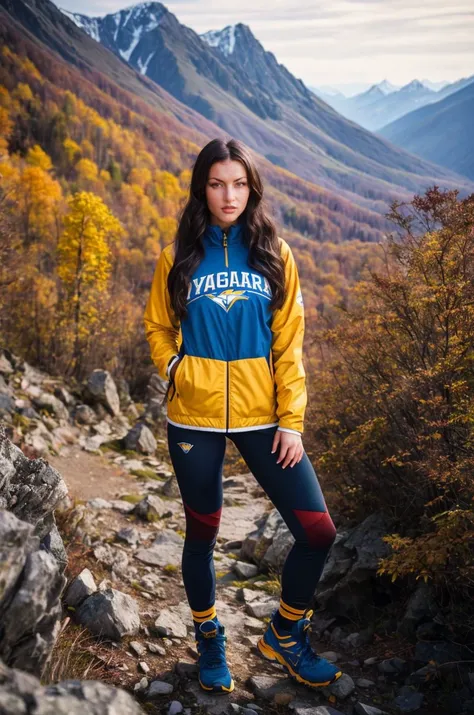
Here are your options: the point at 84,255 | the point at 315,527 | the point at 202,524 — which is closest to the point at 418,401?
the point at 315,527

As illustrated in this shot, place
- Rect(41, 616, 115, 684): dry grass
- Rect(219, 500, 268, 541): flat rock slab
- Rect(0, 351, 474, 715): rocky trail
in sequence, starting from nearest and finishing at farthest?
Rect(0, 351, 474, 715): rocky trail, Rect(41, 616, 115, 684): dry grass, Rect(219, 500, 268, 541): flat rock slab

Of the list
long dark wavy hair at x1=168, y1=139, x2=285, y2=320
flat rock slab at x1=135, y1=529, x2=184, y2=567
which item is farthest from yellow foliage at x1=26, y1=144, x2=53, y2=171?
long dark wavy hair at x1=168, y1=139, x2=285, y2=320

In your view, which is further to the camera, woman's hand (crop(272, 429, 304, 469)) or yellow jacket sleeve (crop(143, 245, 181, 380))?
yellow jacket sleeve (crop(143, 245, 181, 380))

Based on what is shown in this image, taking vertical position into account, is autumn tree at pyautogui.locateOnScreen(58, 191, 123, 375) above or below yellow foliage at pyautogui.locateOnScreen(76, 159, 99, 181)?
below

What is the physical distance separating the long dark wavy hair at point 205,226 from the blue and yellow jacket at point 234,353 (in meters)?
0.04

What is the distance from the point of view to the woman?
255cm

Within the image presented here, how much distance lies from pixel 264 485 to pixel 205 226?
1.22 m

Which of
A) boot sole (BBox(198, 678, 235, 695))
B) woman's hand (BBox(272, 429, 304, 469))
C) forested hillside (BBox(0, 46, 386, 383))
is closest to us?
woman's hand (BBox(272, 429, 304, 469))

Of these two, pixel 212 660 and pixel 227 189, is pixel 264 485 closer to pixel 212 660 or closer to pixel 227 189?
pixel 212 660

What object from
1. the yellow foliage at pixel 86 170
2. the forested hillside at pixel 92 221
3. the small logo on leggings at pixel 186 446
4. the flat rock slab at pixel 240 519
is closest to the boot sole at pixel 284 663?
the small logo on leggings at pixel 186 446

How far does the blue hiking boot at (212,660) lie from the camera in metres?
2.76

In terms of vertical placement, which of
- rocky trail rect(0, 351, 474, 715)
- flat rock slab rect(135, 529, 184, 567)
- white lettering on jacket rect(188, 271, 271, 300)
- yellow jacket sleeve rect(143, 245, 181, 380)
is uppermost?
white lettering on jacket rect(188, 271, 271, 300)

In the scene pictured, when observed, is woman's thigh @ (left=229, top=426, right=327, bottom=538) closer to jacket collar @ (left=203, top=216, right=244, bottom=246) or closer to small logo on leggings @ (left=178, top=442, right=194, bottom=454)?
small logo on leggings @ (left=178, top=442, right=194, bottom=454)

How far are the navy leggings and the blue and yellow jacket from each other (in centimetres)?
8
